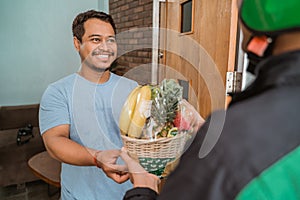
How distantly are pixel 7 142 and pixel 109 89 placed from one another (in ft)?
6.92

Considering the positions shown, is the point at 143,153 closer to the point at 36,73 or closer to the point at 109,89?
the point at 109,89

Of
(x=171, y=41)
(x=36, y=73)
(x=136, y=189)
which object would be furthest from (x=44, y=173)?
(x=36, y=73)

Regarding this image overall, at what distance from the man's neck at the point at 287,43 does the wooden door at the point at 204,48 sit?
1.03 m

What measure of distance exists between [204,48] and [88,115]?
2.88ft

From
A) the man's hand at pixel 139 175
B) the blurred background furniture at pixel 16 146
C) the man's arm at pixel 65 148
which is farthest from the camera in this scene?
the blurred background furniture at pixel 16 146

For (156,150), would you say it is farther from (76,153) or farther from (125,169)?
(76,153)

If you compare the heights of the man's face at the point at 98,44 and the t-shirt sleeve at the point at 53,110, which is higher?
the man's face at the point at 98,44

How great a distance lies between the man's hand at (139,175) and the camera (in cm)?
70

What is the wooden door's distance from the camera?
1394mm

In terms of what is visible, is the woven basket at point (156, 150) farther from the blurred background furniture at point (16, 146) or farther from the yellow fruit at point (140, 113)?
the blurred background furniture at point (16, 146)

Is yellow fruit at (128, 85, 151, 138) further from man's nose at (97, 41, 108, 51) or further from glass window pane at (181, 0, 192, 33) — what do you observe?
glass window pane at (181, 0, 192, 33)

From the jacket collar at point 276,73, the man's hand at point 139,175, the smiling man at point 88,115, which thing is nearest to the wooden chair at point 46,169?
the smiling man at point 88,115

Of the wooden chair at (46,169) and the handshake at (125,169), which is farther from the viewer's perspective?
the wooden chair at (46,169)

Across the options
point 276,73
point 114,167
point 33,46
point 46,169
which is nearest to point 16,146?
point 46,169
